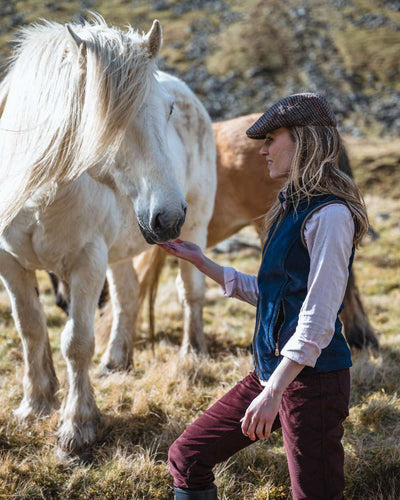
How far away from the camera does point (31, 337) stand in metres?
3.14

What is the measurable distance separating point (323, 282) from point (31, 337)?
7.02ft

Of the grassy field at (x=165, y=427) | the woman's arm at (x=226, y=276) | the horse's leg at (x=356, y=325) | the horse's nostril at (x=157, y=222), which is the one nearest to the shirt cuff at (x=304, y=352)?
the woman's arm at (x=226, y=276)

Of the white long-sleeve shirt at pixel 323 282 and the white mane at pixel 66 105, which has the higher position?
the white mane at pixel 66 105

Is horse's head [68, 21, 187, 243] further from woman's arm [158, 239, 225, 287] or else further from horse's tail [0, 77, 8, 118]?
horse's tail [0, 77, 8, 118]

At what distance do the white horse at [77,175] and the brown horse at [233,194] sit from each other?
1.62 meters

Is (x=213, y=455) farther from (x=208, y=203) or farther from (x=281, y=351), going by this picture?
(x=208, y=203)

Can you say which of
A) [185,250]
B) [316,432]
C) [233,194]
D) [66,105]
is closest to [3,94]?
[66,105]

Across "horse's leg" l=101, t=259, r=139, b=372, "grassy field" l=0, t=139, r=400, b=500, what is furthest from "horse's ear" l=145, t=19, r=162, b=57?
"horse's leg" l=101, t=259, r=139, b=372

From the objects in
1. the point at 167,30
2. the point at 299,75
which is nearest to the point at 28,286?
the point at 299,75

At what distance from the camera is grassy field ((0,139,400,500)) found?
→ 247 centimetres

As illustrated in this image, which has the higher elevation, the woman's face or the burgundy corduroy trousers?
the woman's face

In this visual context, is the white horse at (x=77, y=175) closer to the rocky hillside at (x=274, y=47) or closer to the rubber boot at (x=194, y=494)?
the rubber boot at (x=194, y=494)

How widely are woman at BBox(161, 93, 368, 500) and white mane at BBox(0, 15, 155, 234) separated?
0.68 m

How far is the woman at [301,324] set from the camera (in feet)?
5.32
